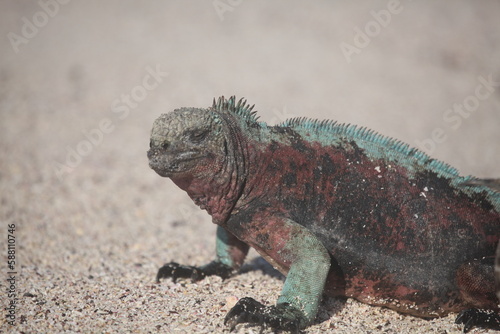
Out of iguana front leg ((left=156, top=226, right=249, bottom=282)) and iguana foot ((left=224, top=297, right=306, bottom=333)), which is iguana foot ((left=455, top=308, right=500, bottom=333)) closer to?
iguana foot ((left=224, top=297, right=306, bottom=333))

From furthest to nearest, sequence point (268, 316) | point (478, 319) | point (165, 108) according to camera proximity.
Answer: point (165, 108), point (478, 319), point (268, 316)

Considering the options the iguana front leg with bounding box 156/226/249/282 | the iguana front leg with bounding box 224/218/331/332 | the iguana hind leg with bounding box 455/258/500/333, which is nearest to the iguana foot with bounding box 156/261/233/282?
the iguana front leg with bounding box 156/226/249/282

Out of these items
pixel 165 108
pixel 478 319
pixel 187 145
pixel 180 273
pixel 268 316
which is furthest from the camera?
pixel 165 108

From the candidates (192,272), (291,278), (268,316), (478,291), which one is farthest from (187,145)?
(478,291)

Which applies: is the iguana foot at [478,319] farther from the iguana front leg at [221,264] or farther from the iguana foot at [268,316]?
the iguana front leg at [221,264]

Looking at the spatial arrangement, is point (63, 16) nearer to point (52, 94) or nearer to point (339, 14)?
point (52, 94)

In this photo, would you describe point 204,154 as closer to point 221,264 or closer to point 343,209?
point 343,209

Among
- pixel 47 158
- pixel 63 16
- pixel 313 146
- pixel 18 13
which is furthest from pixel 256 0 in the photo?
pixel 313 146
